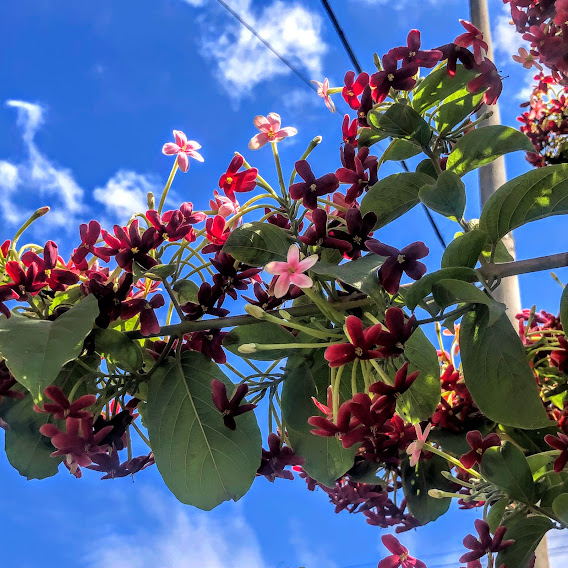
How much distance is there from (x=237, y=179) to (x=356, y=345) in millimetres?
180

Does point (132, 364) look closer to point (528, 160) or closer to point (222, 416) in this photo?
point (222, 416)

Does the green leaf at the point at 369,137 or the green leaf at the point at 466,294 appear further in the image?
the green leaf at the point at 369,137

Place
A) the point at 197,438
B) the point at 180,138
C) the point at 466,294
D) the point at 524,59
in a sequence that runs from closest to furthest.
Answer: the point at 466,294
the point at 197,438
the point at 180,138
the point at 524,59

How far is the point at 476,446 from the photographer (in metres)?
0.37

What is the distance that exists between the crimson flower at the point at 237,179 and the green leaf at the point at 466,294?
0.17 metres

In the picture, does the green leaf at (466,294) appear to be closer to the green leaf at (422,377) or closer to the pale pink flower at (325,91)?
the green leaf at (422,377)

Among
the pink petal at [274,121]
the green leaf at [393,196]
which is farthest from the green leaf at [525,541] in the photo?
the pink petal at [274,121]

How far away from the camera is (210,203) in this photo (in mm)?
440

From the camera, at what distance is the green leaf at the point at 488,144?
0.40m

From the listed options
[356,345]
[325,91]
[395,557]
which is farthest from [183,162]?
[395,557]

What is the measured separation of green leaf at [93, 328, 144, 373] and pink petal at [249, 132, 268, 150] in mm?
165

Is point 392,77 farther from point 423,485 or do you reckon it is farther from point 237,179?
point 423,485

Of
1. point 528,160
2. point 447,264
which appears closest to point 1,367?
point 447,264

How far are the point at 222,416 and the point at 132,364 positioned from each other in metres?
0.07
